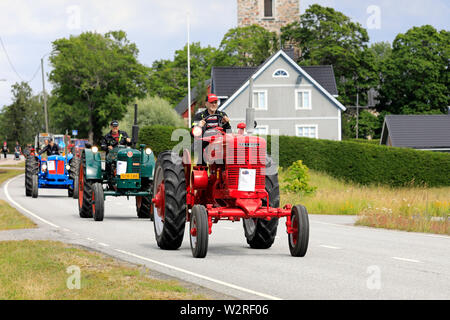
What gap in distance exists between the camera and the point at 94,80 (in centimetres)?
9825

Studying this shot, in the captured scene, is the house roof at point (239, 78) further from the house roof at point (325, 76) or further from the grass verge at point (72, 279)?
the grass verge at point (72, 279)

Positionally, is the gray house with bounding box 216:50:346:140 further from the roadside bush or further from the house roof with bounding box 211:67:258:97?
the roadside bush

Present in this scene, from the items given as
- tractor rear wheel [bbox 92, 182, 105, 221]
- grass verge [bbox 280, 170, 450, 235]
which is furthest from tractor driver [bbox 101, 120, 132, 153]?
grass verge [bbox 280, 170, 450, 235]

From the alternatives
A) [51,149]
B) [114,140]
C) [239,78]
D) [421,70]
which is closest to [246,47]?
[421,70]

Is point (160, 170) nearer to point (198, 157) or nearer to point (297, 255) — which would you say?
point (198, 157)

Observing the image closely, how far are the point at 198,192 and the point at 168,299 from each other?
15.6 feet

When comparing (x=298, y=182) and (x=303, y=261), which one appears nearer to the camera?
(x=303, y=261)

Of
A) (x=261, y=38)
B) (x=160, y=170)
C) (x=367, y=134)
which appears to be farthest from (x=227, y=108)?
(x=160, y=170)

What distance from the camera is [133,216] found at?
21.4 m

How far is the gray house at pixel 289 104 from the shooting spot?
63.3 meters

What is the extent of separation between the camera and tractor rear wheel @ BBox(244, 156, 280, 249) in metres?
12.4

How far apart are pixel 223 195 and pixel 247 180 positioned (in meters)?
0.49

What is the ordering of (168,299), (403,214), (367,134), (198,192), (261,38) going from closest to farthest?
(168,299) < (198,192) < (403,214) < (367,134) < (261,38)

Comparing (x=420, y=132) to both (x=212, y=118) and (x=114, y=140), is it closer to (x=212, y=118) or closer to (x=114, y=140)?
(x=114, y=140)
